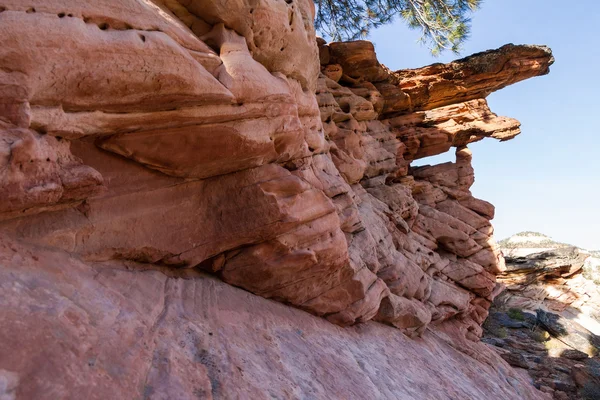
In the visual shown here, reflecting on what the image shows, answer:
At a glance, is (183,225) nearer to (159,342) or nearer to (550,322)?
(159,342)

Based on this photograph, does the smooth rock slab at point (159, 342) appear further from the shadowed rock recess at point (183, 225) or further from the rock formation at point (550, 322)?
the rock formation at point (550, 322)

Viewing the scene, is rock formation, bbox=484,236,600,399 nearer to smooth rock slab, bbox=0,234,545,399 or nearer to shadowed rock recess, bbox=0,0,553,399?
shadowed rock recess, bbox=0,0,553,399

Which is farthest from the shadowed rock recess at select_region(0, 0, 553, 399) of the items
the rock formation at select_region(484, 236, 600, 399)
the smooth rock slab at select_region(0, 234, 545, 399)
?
the rock formation at select_region(484, 236, 600, 399)

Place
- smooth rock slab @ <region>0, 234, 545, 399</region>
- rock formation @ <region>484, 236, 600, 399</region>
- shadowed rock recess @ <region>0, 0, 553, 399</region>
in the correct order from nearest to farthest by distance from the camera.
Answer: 1. smooth rock slab @ <region>0, 234, 545, 399</region>
2. shadowed rock recess @ <region>0, 0, 553, 399</region>
3. rock formation @ <region>484, 236, 600, 399</region>

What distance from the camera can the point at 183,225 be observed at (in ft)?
18.7

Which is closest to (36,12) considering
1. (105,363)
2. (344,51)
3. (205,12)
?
(205,12)

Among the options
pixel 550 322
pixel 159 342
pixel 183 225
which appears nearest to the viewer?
pixel 159 342

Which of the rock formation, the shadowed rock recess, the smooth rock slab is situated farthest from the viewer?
the rock formation

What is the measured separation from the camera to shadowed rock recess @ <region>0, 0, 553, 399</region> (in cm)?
362

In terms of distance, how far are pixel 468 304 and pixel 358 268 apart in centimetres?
760

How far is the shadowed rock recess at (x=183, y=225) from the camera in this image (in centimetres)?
362

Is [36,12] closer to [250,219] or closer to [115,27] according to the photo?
[115,27]

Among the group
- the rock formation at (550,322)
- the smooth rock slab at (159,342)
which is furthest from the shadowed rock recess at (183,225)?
the rock formation at (550,322)

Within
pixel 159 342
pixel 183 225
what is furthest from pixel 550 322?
pixel 159 342
